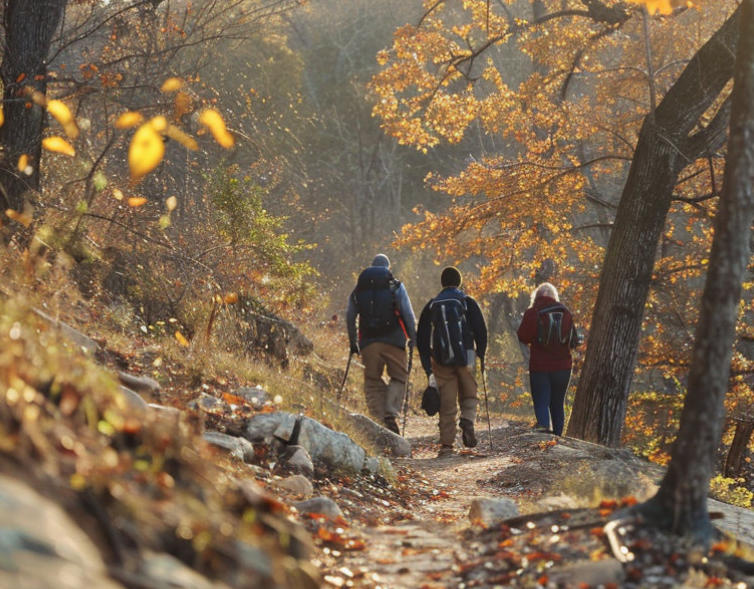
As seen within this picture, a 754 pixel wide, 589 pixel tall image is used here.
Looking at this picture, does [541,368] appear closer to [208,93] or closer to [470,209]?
[470,209]

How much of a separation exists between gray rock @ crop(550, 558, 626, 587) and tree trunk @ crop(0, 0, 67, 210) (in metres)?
7.38

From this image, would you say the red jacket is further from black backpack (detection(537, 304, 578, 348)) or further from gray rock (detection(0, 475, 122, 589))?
gray rock (detection(0, 475, 122, 589))

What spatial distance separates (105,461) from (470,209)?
12.4 metres

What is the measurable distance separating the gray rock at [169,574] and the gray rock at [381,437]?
7142 millimetres

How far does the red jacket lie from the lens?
36.5 feet

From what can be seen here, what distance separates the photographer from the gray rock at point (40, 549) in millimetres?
2373

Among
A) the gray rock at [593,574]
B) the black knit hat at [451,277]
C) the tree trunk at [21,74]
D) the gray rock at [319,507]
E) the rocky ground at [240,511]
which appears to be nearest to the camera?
the rocky ground at [240,511]

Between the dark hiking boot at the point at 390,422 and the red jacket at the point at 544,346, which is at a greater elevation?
the red jacket at the point at 544,346

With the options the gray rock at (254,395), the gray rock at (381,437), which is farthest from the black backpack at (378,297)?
the gray rock at (254,395)

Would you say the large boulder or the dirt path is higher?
the large boulder

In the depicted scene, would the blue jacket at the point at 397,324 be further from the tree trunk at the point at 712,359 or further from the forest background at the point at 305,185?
the tree trunk at the point at 712,359

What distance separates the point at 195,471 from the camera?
3725 mm

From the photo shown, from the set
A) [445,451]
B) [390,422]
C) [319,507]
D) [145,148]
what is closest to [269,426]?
[319,507]

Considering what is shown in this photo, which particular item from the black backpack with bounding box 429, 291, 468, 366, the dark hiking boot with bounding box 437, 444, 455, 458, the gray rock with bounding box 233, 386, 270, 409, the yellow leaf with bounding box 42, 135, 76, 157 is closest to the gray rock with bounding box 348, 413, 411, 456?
the dark hiking boot with bounding box 437, 444, 455, 458
